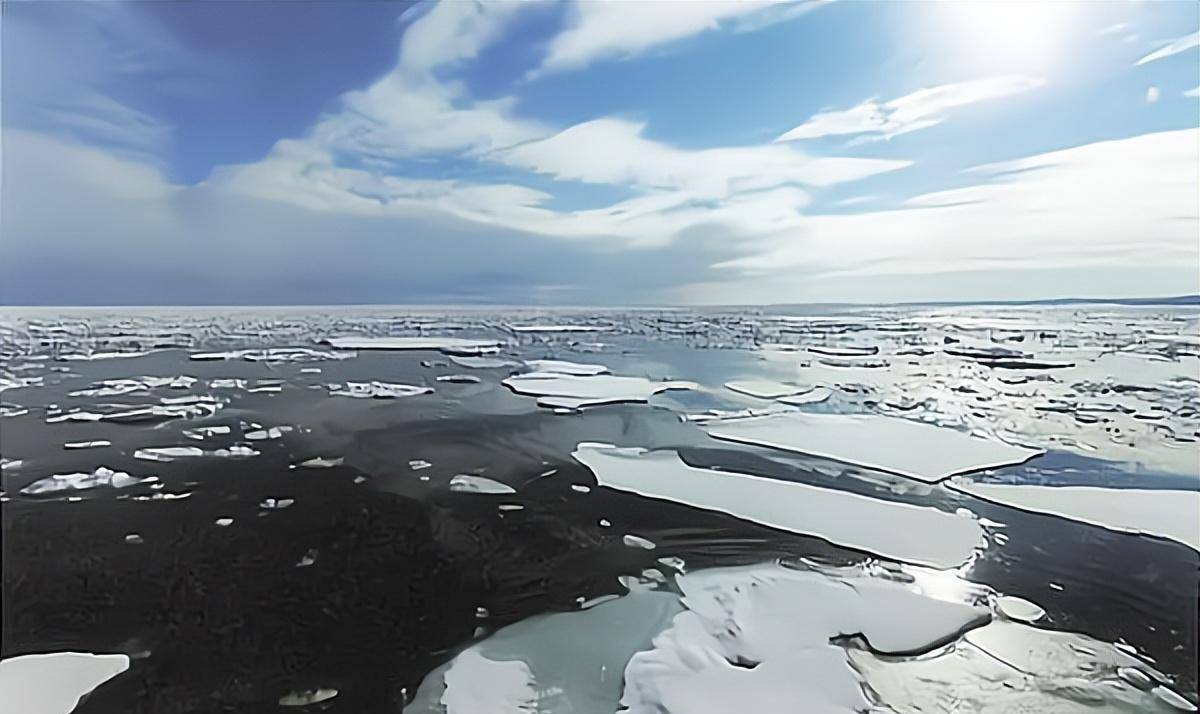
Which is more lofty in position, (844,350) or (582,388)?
(844,350)

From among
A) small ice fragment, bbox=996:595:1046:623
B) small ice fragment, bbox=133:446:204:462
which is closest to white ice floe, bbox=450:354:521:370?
small ice fragment, bbox=133:446:204:462

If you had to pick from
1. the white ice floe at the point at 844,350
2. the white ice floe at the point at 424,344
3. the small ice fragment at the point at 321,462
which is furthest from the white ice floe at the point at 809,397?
the white ice floe at the point at 424,344

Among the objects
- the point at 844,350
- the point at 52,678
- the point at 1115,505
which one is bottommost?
the point at 52,678

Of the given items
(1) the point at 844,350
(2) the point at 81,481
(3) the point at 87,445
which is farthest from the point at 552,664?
(1) the point at 844,350

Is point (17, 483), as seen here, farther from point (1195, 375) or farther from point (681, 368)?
point (1195, 375)

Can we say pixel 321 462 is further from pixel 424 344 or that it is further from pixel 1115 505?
pixel 424 344

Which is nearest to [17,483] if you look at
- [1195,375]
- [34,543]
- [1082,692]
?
[34,543]

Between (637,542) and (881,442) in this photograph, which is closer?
(637,542)
